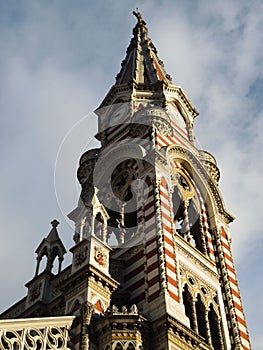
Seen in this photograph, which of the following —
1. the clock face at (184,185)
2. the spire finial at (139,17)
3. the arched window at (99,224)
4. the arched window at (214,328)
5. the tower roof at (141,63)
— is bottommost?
the arched window at (214,328)

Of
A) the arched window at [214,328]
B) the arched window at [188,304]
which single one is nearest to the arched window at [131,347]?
the arched window at [188,304]

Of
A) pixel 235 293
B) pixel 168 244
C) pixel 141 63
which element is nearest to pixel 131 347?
pixel 168 244

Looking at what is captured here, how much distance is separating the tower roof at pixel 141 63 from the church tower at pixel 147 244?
59cm

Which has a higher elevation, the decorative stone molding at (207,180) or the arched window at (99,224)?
the decorative stone molding at (207,180)

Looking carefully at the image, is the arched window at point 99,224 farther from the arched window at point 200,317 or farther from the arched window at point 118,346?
the arched window at point 118,346

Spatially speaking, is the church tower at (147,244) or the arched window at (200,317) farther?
the arched window at (200,317)

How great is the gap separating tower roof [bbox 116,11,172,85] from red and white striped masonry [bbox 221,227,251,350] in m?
9.88

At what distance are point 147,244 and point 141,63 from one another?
1558 centimetres

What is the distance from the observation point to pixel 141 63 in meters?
33.8

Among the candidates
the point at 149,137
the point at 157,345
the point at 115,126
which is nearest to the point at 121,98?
the point at 115,126

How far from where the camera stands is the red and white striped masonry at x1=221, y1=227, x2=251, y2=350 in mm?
21336

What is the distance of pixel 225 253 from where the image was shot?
24.3 metres

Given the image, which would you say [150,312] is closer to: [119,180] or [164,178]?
[164,178]

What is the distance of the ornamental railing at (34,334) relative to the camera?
15473mm
